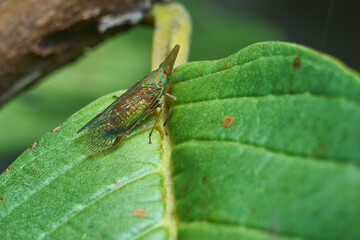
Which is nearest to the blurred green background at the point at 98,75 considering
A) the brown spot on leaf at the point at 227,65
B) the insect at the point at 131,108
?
the insect at the point at 131,108

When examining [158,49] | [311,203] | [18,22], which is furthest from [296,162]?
[18,22]

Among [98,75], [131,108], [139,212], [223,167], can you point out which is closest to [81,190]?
[139,212]

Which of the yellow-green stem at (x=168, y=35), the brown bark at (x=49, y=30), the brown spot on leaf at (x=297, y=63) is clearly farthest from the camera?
the brown bark at (x=49, y=30)

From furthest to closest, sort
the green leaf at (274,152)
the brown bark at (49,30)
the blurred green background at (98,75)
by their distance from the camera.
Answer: the blurred green background at (98,75)
the brown bark at (49,30)
the green leaf at (274,152)

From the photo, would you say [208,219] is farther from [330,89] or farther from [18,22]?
[18,22]

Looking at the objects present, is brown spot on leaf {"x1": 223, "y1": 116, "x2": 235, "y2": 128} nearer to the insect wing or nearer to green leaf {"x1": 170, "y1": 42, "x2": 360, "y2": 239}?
green leaf {"x1": 170, "y1": 42, "x2": 360, "y2": 239}

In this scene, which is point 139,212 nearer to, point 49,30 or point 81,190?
point 81,190

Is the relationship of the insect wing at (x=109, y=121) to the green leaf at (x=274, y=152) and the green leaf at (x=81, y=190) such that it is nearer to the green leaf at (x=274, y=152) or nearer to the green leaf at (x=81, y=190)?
the green leaf at (x=81, y=190)
